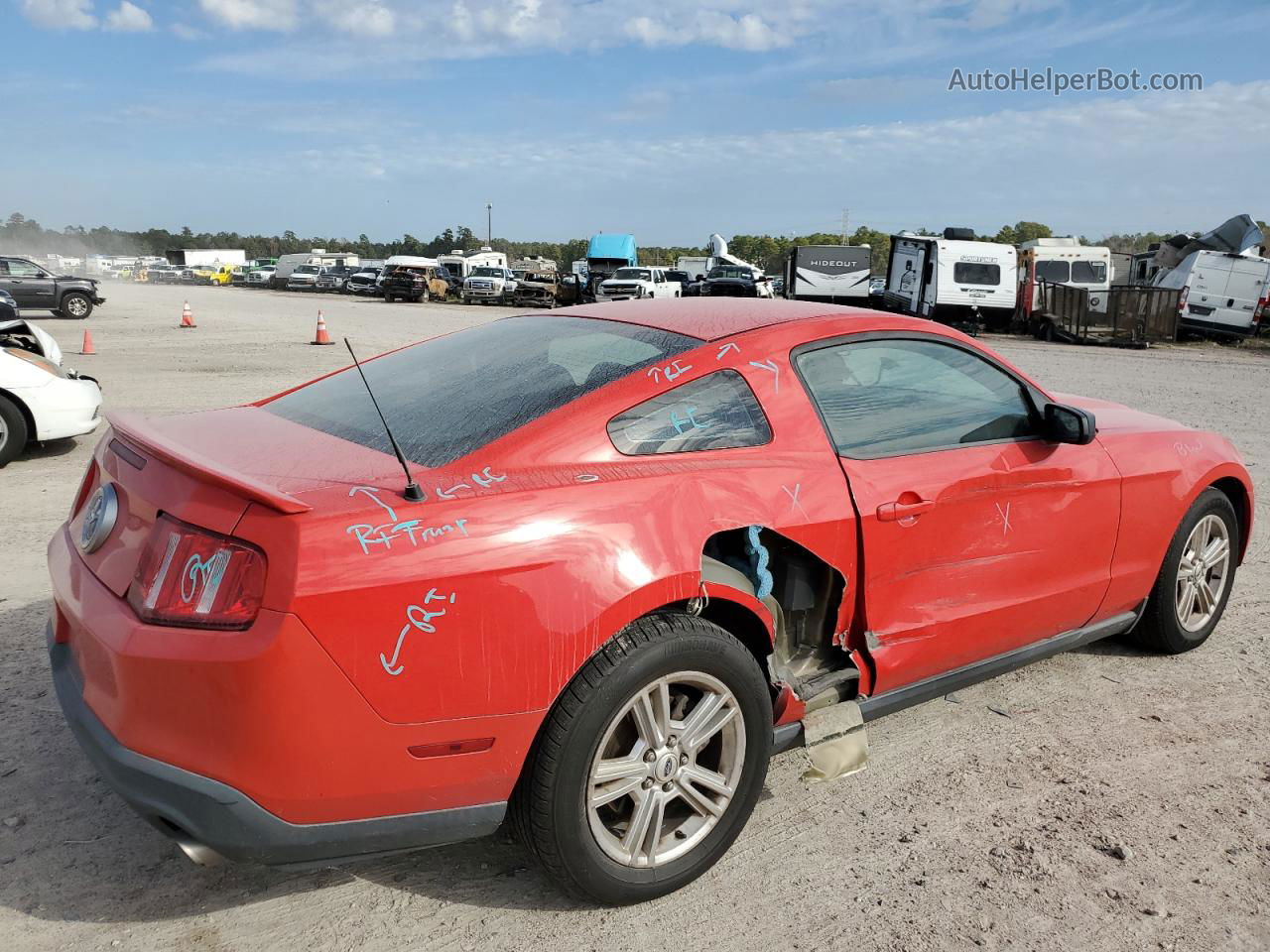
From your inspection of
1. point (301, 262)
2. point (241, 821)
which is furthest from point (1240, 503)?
point (301, 262)

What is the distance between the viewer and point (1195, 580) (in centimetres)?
431

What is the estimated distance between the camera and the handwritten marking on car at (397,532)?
2168 mm

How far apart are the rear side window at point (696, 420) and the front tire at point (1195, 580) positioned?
91.3 inches

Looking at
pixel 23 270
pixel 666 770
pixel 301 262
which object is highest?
pixel 23 270

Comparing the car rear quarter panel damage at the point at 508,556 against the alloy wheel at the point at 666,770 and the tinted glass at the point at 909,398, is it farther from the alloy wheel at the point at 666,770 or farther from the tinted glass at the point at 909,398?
the tinted glass at the point at 909,398

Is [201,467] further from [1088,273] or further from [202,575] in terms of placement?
[1088,273]

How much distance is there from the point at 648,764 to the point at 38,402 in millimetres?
6618

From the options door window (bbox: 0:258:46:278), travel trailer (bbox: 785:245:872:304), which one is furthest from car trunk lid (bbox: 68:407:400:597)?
travel trailer (bbox: 785:245:872:304)

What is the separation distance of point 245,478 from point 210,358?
1439cm

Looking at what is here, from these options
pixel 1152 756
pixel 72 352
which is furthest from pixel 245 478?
pixel 72 352

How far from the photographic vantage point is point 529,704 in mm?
2307

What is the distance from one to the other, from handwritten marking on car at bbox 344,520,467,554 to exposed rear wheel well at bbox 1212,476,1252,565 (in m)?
3.71

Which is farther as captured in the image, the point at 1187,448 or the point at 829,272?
the point at 829,272

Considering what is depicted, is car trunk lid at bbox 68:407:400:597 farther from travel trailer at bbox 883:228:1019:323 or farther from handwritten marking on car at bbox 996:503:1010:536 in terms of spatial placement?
travel trailer at bbox 883:228:1019:323
